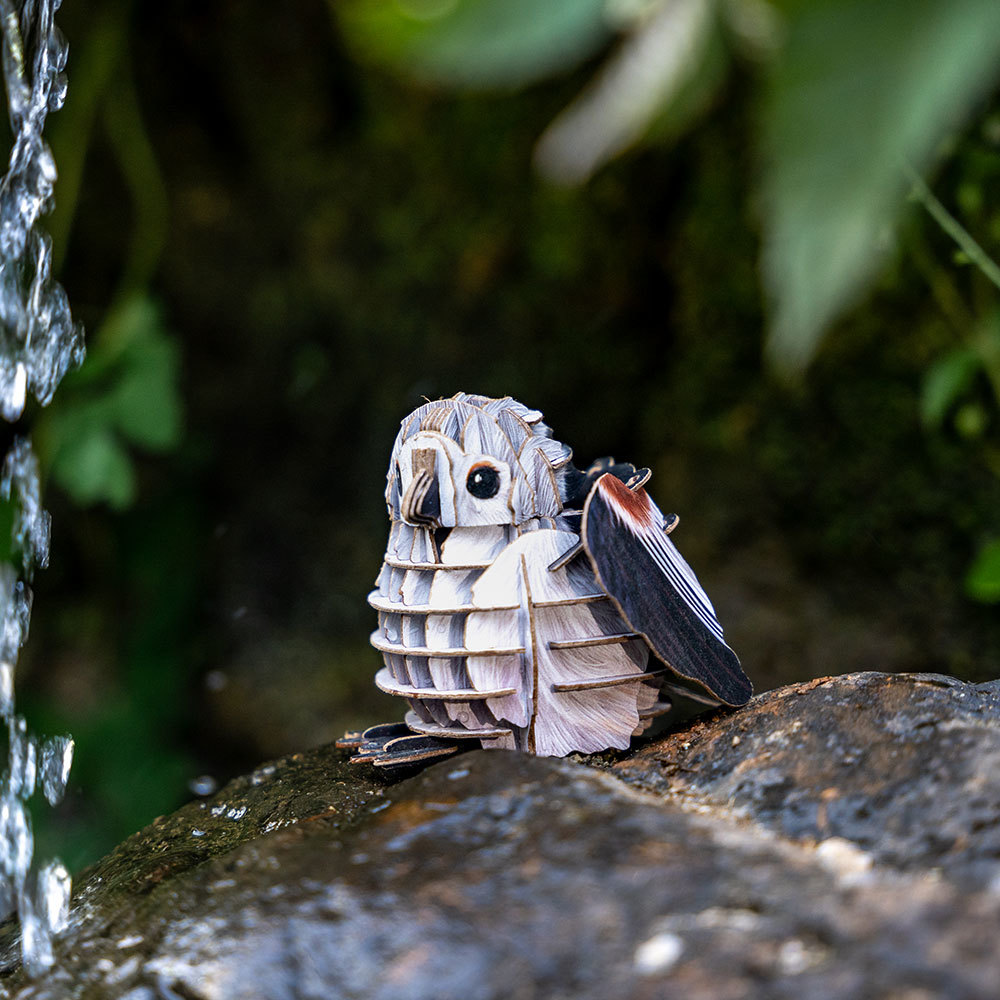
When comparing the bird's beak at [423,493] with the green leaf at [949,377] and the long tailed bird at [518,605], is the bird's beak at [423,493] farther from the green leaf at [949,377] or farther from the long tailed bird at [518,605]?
the green leaf at [949,377]

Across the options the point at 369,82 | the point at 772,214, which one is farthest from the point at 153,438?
the point at 772,214

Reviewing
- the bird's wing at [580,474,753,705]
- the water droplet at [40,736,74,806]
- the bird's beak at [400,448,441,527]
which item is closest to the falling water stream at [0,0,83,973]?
the water droplet at [40,736,74,806]

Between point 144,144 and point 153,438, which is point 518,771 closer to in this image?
point 153,438

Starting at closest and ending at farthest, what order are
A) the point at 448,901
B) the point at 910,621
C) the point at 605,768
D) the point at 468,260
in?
1. the point at 448,901
2. the point at 605,768
3. the point at 910,621
4. the point at 468,260

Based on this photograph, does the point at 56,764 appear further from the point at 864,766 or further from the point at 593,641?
the point at 864,766

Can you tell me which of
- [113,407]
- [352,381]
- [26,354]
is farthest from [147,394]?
[352,381]

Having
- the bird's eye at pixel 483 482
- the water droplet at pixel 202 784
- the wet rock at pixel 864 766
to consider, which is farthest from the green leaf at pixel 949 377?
the water droplet at pixel 202 784

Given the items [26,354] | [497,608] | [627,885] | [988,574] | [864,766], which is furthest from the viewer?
[26,354]

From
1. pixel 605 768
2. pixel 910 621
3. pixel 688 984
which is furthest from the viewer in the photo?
pixel 910 621
